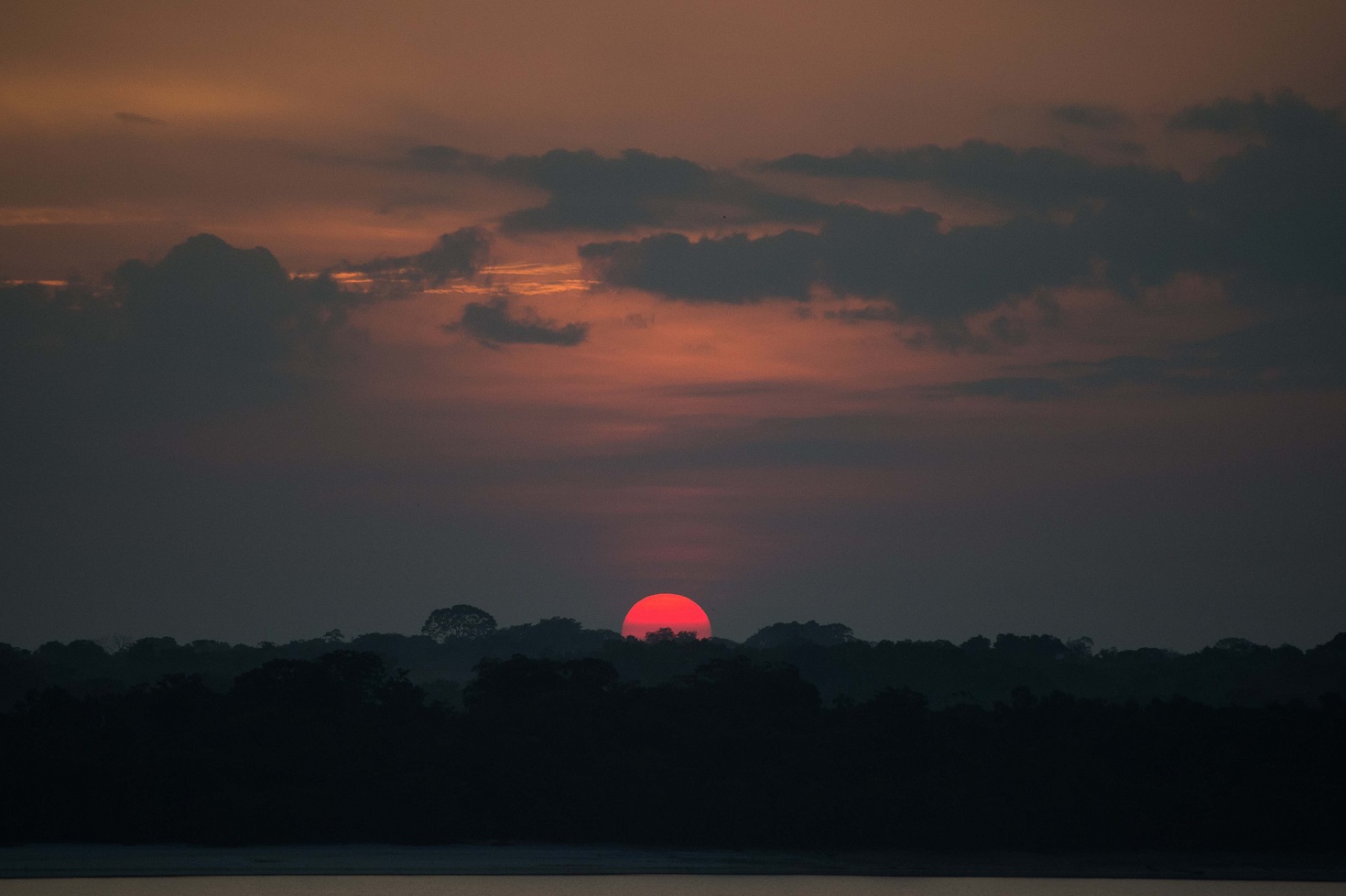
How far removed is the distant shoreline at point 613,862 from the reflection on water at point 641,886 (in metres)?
0.43

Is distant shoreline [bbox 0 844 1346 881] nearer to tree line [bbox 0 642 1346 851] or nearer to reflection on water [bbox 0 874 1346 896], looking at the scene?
reflection on water [bbox 0 874 1346 896]

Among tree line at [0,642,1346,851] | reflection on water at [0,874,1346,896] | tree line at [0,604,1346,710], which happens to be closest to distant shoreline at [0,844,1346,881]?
reflection on water at [0,874,1346,896]

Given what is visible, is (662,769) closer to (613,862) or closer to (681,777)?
(681,777)

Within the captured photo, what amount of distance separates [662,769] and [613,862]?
21.7ft

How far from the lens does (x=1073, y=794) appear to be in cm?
7131

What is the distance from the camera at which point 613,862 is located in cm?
6681

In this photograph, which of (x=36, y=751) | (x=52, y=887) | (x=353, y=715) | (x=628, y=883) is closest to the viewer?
(x=52, y=887)

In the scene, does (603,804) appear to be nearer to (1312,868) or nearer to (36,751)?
(36,751)

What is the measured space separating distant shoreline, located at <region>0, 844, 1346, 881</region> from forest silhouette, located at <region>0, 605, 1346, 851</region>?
0.78 meters

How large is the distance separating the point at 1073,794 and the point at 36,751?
155 feet

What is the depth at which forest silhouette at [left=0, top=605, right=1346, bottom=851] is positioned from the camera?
6919 cm

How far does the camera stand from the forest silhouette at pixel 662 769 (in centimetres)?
6919

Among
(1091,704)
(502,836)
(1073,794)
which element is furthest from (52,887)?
(1091,704)

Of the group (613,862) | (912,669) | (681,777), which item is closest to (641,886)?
(613,862)
